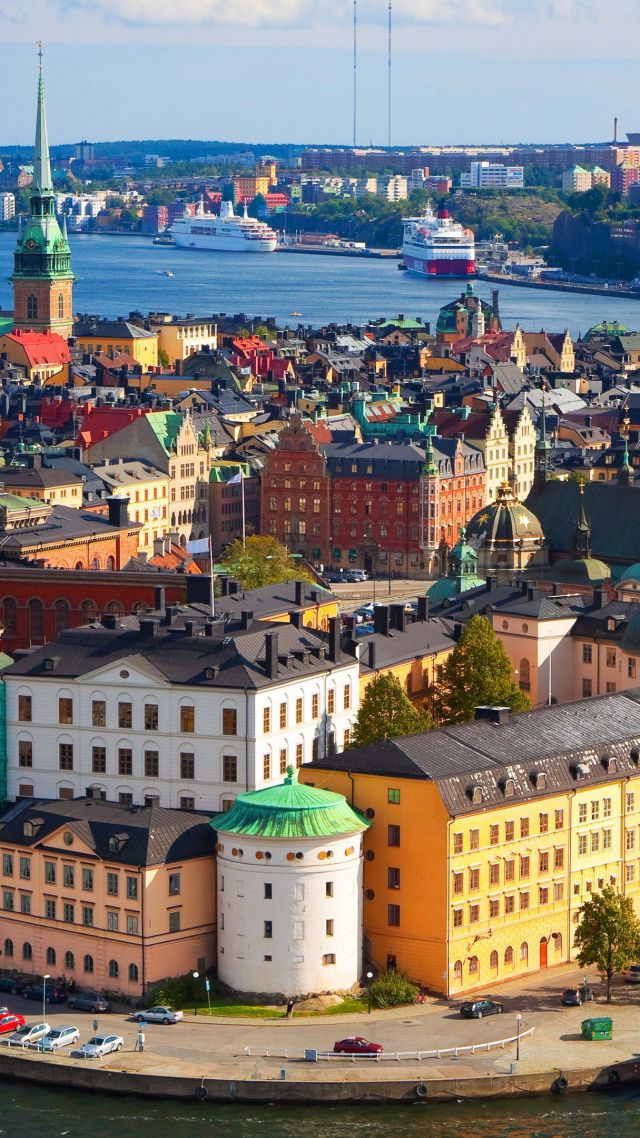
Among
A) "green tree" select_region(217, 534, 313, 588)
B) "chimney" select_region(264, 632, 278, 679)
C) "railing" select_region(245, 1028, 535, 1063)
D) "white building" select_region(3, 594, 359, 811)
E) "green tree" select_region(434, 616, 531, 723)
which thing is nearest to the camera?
"railing" select_region(245, 1028, 535, 1063)

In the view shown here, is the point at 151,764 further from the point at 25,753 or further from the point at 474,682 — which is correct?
the point at 474,682

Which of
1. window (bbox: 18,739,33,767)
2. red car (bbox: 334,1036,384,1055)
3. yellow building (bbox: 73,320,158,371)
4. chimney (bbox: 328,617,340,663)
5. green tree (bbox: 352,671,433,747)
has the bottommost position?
red car (bbox: 334,1036,384,1055)

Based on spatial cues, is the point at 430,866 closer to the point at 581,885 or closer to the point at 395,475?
the point at 581,885

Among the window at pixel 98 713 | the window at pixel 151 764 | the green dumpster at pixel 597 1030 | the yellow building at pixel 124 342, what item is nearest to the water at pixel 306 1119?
the green dumpster at pixel 597 1030

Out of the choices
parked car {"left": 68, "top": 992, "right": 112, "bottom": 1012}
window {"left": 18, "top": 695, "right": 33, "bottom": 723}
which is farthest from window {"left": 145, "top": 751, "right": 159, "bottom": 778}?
parked car {"left": 68, "top": 992, "right": 112, "bottom": 1012}

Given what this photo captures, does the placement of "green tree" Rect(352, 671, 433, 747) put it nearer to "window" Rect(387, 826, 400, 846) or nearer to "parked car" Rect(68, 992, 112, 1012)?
"window" Rect(387, 826, 400, 846)

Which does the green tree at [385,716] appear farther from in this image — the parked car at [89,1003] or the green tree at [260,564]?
the green tree at [260,564]

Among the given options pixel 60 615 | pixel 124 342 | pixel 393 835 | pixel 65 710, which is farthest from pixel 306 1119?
pixel 124 342
